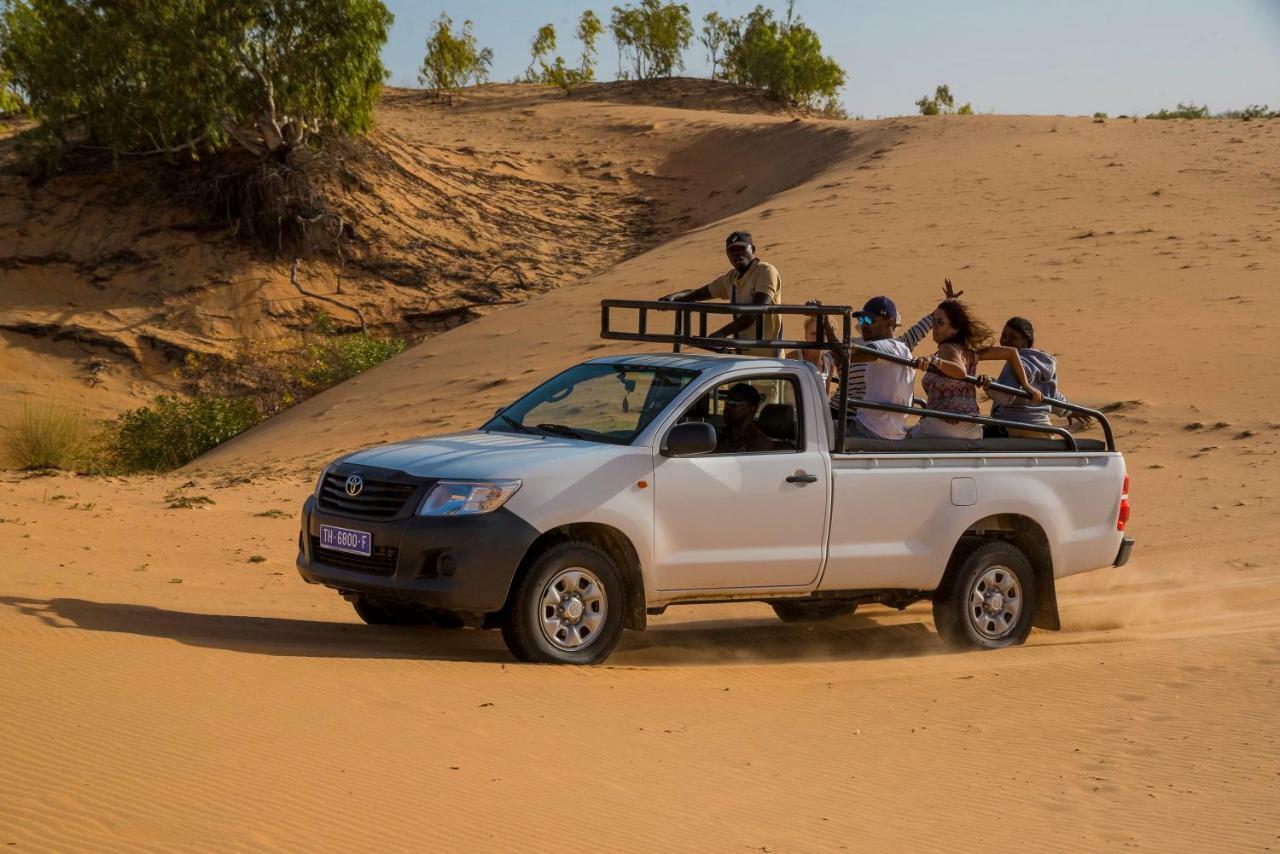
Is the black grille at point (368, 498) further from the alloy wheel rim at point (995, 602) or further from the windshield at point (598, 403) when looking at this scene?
the alloy wheel rim at point (995, 602)

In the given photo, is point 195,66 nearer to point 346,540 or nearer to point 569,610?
point 346,540

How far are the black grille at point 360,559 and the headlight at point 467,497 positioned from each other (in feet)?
1.00

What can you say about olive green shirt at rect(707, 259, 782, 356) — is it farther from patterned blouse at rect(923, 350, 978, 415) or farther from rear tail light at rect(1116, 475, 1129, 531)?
rear tail light at rect(1116, 475, 1129, 531)

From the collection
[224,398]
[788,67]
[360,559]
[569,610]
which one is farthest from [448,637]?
[788,67]

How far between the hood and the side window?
2.61 ft

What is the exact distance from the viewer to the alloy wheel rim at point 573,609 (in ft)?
25.3

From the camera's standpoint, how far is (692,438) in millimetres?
7867

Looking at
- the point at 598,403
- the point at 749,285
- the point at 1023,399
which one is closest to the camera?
the point at 598,403

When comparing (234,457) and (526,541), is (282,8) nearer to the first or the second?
(234,457)

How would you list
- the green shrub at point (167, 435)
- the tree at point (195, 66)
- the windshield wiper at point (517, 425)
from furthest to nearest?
the tree at point (195, 66) < the green shrub at point (167, 435) < the windshield wiper at point (517, 425)

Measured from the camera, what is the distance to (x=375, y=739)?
6.20 metres

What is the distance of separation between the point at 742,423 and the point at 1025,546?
2.25 m

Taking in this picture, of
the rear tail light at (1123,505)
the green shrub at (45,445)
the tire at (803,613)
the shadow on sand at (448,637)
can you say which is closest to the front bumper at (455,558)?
the shadow on sand at (448,637)

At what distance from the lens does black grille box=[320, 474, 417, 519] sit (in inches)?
303
